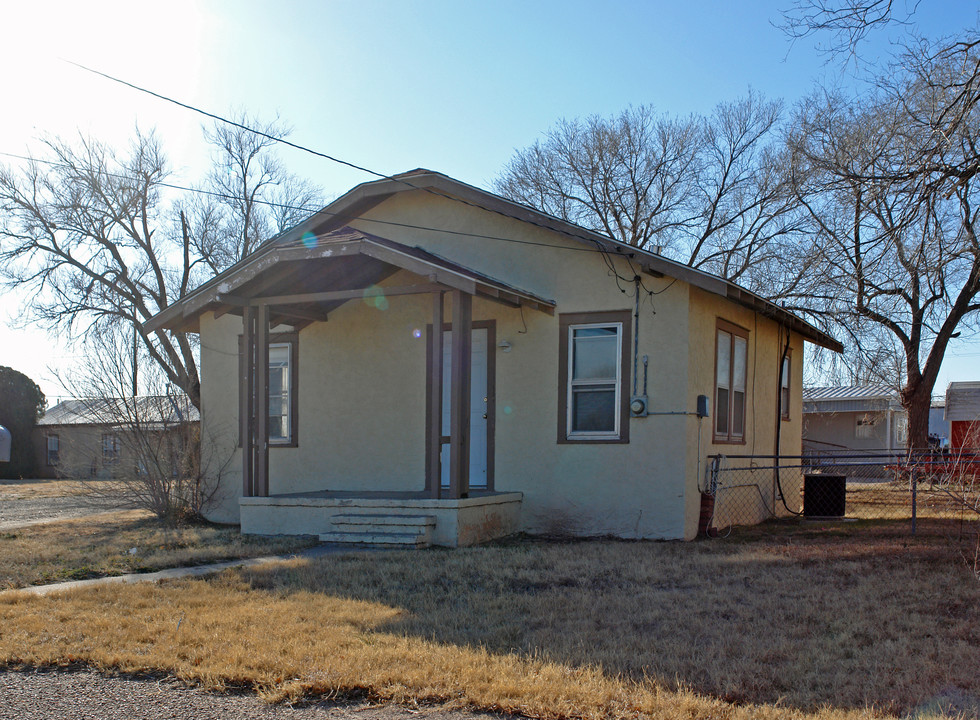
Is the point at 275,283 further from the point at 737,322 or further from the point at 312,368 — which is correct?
the point at 737,322

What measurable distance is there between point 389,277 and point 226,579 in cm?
558

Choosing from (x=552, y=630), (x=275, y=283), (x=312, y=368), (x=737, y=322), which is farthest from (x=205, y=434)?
(x=552, y=630)

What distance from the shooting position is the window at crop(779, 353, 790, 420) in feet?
48.7

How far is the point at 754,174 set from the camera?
2705 cm

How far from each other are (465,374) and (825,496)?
663 cm

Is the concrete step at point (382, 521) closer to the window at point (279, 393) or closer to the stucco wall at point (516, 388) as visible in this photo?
the stucco wall at point (516, 388)

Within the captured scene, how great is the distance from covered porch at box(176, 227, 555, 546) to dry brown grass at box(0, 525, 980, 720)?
4.84ft

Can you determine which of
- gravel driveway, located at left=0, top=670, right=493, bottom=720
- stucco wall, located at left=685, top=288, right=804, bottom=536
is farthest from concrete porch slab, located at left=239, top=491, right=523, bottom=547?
gravel driveway, located at left=0, top=670, right=493, bottom=720

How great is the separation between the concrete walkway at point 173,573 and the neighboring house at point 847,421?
28.3 meters

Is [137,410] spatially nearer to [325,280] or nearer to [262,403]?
[262,403]

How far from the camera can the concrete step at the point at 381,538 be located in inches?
388

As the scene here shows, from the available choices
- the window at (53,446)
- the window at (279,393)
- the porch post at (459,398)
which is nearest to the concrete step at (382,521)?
the porch post at (459,398)

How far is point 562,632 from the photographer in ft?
19.1

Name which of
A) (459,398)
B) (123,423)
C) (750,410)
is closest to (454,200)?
(459,398)
